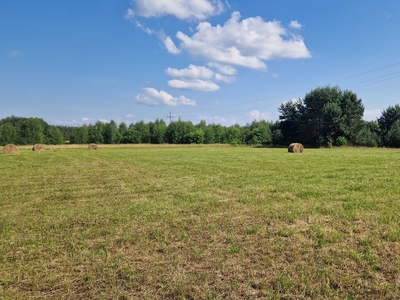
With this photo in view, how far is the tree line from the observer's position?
167ft

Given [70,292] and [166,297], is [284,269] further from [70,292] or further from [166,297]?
[70,292]

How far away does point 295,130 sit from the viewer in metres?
64.1

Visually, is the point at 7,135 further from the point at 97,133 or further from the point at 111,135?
the point at 111,135

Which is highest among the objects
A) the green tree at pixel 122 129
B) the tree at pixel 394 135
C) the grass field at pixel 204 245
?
the green tree at pixel 122 129

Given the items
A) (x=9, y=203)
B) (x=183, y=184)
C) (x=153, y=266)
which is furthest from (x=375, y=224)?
(x=9, y=203)

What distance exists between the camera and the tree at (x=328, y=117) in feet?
165

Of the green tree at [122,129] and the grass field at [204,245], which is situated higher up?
the green tree at [122,129]

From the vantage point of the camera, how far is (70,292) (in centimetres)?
316

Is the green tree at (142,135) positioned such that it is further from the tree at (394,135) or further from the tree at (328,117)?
the tree at (394,135)

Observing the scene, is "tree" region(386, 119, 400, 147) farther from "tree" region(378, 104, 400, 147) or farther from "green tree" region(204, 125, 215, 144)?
"green tree" region(204, 125, 215, 144)

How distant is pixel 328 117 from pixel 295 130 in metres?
13.0

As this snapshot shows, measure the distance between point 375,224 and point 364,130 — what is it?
2226 inches

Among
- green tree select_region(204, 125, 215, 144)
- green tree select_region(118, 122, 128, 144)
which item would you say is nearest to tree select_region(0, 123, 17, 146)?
green tree select_region(118, 122, 128, 144)

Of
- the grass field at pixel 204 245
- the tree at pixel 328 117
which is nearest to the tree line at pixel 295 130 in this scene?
the tree at pixel 328 117
